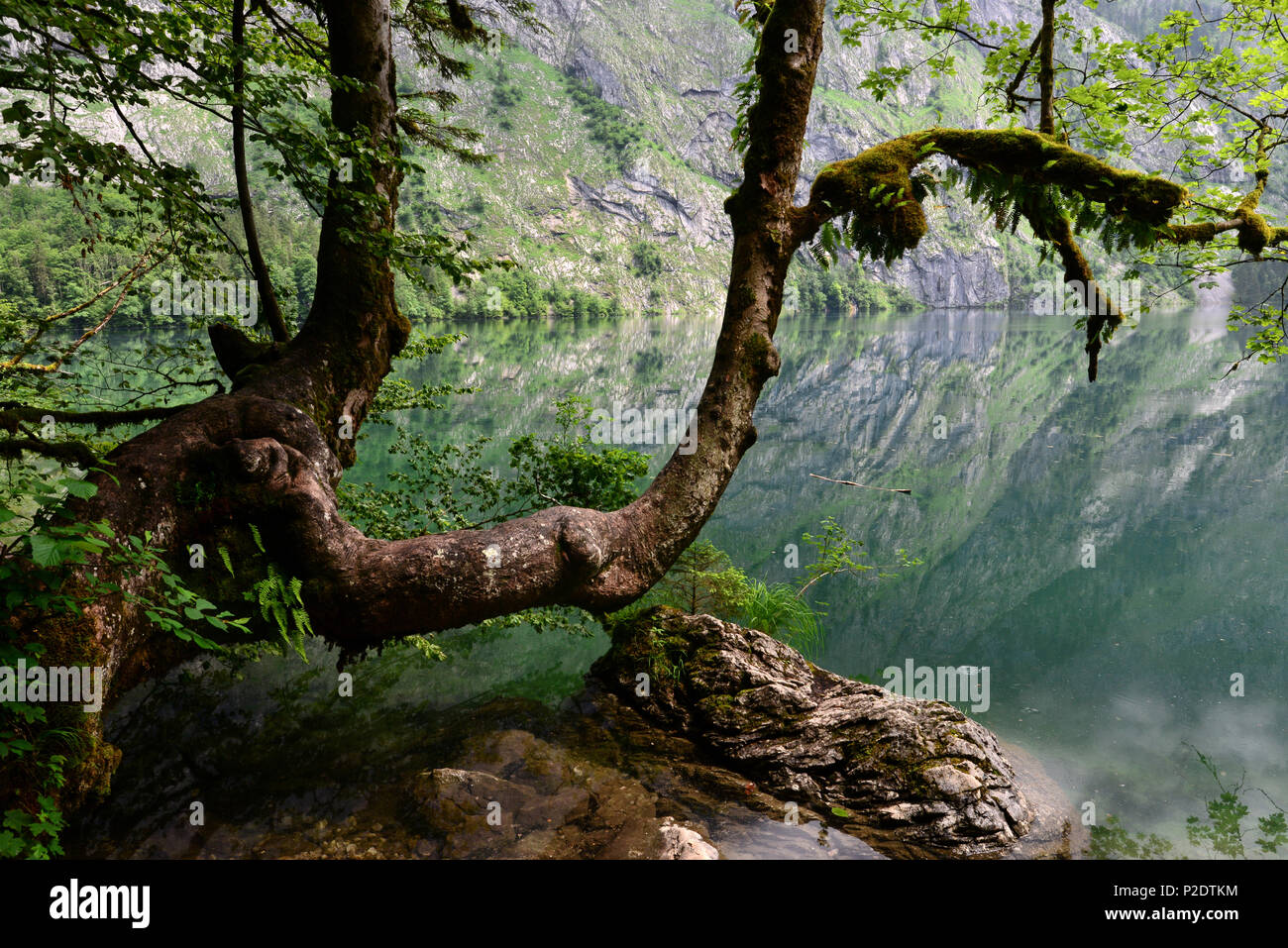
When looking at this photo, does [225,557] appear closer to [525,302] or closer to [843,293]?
[525,302]

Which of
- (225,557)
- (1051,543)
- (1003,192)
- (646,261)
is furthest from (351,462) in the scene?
(646,261)

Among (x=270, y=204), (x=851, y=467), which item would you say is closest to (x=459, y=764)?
(x=851, y=467)

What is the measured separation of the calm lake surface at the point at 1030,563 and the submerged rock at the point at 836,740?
1662 mm

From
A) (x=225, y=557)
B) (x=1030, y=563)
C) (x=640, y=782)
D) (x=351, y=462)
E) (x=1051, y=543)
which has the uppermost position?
(x=351, y=462)

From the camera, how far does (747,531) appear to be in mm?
17562

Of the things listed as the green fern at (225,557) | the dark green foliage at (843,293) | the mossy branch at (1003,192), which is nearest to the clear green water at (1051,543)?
the green fern at (225,557)

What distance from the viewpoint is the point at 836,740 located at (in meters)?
6.72

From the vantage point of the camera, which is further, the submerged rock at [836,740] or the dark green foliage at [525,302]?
the dark green foliage at [525,302]

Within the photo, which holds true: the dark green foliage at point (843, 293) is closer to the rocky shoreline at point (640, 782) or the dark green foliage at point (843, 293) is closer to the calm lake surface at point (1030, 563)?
the calm lake surface at point (1030, 563)

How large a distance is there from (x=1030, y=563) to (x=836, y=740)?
506 inches

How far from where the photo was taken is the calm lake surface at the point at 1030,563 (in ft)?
28.2

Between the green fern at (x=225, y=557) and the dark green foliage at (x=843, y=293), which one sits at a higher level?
the dark green foliage at (x=843, y=293)
